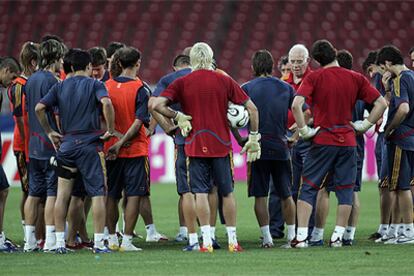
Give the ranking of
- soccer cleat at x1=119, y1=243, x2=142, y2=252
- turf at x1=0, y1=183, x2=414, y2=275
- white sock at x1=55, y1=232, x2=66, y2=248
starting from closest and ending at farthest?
turf at x1=0, y1=183, x2=414, y2=275, white sock at x1=55, y1=232, x2=66, y2=248, soccer cleat at x1=119, y1=243, x2=142, y2=252

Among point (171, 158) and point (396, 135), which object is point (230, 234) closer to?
point (396, 135)

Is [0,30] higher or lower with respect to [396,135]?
higher

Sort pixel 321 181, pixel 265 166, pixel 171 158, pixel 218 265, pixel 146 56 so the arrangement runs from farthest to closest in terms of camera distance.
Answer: pixel 146 56, pixel 171 158, pixel 265 166, pixel 321 181, pixel 218 265

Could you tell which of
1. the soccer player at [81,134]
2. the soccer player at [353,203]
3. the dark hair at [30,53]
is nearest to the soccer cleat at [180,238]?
the soccer player at [353,203]

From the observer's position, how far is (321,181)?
1174 cm

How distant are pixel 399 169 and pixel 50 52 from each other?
442 cm

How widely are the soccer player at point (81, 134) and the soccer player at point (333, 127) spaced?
7.39 feet

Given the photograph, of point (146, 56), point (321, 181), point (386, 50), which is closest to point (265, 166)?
point (321, 181)

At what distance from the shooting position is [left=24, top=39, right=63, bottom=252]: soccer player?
12.0 metres

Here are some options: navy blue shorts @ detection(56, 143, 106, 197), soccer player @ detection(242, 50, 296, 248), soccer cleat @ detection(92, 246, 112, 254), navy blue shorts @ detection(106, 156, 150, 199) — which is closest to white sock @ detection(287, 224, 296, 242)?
soccer player @ detection(242, 50, 296, 248)

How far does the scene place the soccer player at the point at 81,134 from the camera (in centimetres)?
1152

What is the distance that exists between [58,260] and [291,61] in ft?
13.3

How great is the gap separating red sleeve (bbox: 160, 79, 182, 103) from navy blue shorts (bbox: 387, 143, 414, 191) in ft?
9.59

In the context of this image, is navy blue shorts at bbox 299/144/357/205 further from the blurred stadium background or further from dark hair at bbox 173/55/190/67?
the blurred stadium background
